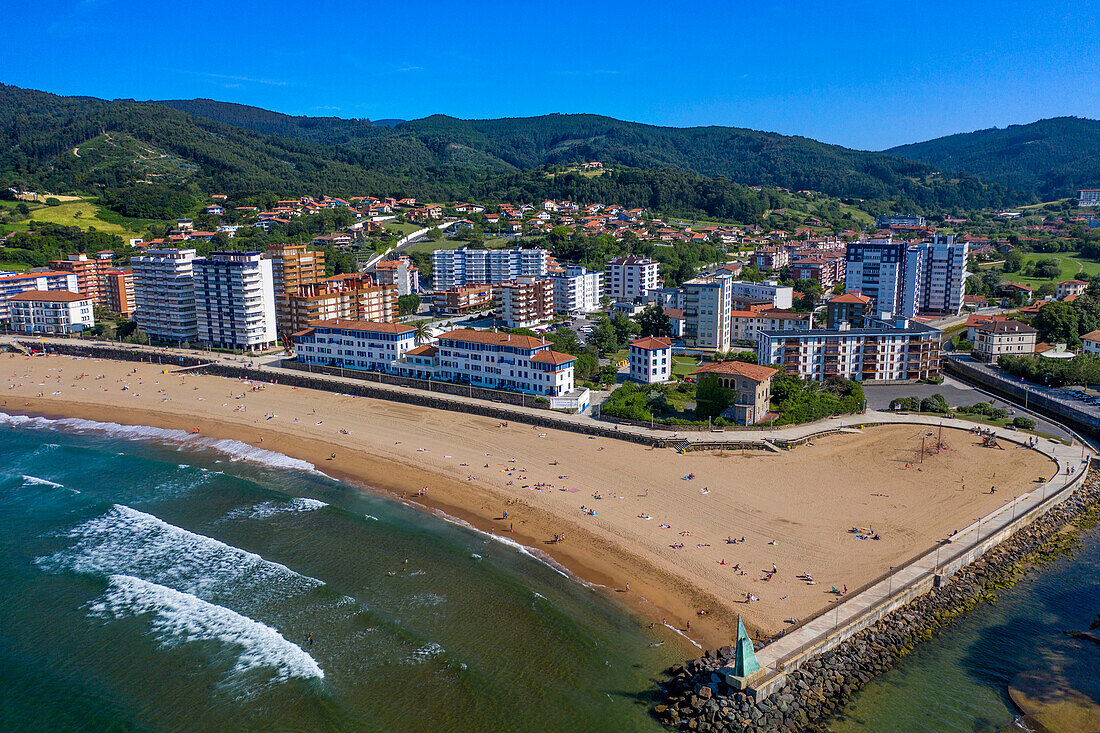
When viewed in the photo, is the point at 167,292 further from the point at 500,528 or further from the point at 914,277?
the point at 914,277

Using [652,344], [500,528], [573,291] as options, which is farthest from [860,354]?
[573,291]

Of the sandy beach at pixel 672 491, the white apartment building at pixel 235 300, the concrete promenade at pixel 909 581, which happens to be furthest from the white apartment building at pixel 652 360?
the white apartment building at pixel 235 300

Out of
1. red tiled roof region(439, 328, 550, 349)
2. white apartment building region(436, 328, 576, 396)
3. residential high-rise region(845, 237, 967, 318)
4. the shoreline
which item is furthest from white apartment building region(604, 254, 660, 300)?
the shoreline

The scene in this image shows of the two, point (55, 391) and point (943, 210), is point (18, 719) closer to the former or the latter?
point (55, 391)

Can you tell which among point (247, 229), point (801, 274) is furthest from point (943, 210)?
point (247, 229)

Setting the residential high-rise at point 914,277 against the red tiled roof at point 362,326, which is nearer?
the red tiled roof at point 362,326

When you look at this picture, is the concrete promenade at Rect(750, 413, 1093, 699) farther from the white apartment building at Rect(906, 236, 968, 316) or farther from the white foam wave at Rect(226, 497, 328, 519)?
the white apartment building at Rect(906, 236, 968, 316)

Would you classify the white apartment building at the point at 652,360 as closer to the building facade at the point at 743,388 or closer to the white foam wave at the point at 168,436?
the building facade at the point at 743,388
